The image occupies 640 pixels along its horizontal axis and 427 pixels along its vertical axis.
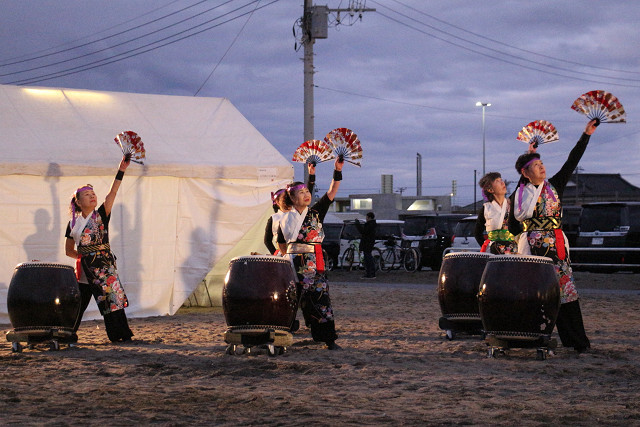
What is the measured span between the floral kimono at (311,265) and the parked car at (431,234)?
13645 mm

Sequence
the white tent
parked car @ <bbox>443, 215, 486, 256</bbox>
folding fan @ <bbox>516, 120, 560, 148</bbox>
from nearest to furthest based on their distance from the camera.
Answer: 1. folding fan @ <bbox>516, 120, 560, 148</bbox>
2. the white tent
3. parked car @ <bbox>443, 215, 486, 256</bbox>

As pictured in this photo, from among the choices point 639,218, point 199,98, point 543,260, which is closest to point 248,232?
point 199,98

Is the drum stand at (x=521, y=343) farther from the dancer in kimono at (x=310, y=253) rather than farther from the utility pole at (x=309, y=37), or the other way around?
the utility pole at (x=309, y=37)

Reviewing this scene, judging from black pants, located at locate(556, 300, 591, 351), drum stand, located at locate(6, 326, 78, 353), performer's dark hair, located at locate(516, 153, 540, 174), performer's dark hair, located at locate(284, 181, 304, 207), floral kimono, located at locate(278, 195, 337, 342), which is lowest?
drum stand, located at locate(6, 326, 78, 353)

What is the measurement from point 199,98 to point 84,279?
5136mm

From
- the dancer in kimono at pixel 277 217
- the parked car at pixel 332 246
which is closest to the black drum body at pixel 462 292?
the dancer in kimono at pixel 277 217

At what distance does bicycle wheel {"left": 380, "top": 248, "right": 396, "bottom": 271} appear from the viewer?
71.4 ft

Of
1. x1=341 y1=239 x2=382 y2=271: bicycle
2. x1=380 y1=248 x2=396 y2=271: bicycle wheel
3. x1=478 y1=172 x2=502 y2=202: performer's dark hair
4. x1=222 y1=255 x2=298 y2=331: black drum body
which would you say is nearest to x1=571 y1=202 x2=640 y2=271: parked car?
x1=380 y1=248 x2=396 y2=271: bicycle wheel

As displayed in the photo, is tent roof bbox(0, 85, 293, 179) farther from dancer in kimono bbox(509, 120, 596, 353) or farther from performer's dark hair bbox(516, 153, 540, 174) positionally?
dancer in kimono bbox(509, 120, 596, 353)

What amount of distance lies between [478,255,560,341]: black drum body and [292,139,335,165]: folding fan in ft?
6.93

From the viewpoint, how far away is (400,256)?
21766 millimetres

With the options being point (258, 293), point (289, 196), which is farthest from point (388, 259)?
point (258, 293)

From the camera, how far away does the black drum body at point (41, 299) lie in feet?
26.1

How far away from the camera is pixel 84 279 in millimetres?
8414
